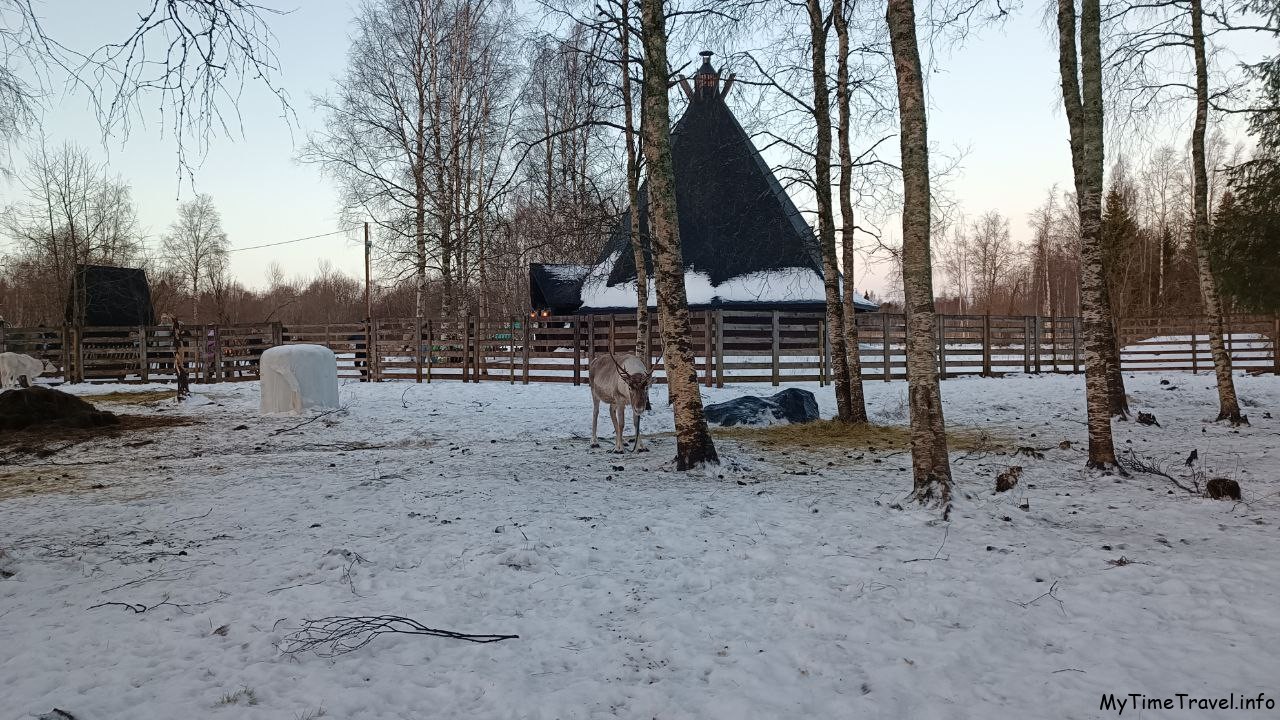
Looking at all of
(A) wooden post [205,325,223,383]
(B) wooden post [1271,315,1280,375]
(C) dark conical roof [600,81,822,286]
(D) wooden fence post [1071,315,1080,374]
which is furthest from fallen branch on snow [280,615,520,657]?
(B) wooden post [1271,315,1280,375]

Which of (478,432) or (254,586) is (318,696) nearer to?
(254,586)

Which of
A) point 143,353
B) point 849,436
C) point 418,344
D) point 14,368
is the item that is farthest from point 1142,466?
point 143,353

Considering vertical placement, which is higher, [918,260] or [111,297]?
[111,297]

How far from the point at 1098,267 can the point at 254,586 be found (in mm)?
8139

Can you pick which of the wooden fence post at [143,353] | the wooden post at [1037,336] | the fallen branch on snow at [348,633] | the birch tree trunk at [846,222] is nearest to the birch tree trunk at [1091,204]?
the birch tree trunk at [846,222]

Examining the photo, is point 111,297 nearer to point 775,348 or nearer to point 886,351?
point 775,348

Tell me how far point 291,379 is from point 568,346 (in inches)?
296

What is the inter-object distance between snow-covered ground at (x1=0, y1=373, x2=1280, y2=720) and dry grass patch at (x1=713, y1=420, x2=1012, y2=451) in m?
1.26

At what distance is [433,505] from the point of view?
6137mm

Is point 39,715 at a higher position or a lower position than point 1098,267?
lower

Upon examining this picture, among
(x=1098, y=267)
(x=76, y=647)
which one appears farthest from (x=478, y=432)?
(x=1098, y=267)

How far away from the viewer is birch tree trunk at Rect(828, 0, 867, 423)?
403 inches

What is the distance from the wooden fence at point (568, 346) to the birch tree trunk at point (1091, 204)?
10.0m

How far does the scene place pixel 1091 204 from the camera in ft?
23.0
